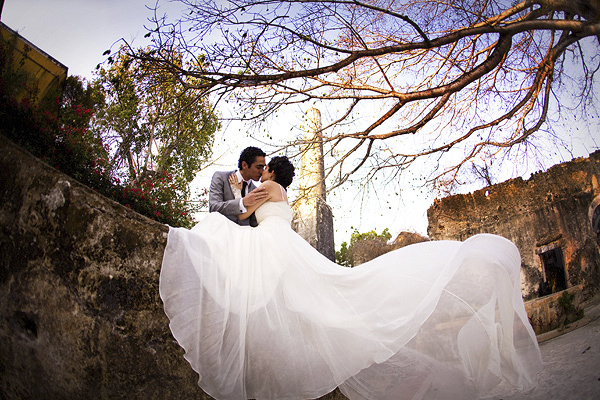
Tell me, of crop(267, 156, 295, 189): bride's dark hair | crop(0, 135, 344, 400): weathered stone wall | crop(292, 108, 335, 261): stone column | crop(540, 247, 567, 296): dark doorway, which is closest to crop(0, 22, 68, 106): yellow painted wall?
crop(292, 108, 335, 261): stone column

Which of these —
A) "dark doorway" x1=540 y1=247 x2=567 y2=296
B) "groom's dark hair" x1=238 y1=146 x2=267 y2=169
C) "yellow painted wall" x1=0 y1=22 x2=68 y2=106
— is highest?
"yellow painted wall" x1=0 y1=22 x2=68 y2=106

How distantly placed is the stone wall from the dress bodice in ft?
29.7

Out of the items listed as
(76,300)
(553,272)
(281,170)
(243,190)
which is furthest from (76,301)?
(553,272)

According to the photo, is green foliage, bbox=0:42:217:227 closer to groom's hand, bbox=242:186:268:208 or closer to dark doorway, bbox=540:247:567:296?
groom's hand, bbox=242:186:268:208

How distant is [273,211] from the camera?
303 centimetres

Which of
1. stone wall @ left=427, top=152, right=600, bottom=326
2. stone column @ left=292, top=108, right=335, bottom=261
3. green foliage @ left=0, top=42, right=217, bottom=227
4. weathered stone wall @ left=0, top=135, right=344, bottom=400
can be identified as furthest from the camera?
stone wall @ left=427, top=152, right=600, bottom=326

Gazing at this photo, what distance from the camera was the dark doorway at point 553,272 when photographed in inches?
428

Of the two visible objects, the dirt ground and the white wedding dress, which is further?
the dirt ground

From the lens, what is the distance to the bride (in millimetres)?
2010

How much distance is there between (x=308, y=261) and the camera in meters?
2.61

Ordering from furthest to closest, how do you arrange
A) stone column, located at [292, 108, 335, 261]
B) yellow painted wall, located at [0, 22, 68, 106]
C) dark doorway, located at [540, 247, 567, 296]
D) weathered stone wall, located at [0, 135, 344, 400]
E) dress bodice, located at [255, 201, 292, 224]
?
dark doorway, located at [540, 247, 567, 296] → yellow painted wall, located at [0, 22, 68, 106] → stone column, located at [292, 108, 335, 261] → dress bodice, located at [255, 201, 292, 224] → weathered stone wall, located at [0, 135, 344, 400]

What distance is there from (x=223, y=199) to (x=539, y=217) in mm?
11140

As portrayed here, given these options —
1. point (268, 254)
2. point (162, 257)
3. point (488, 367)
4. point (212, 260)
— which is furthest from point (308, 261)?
point (488, 367)

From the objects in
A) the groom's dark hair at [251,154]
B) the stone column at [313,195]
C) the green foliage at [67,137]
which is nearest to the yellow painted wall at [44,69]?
the green foliage at [67,137]
